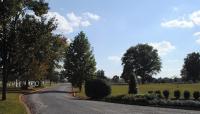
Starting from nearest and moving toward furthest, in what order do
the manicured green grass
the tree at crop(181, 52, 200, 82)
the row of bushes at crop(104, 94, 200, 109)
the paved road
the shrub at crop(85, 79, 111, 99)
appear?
1. the manicured green grass
2. the paved road
3. the row of bushes at crop(104, 94, 200, 109)
4. the shrub at crop(85, 79, 111, 99)
5. the tree at crop(181, 52, 200, 82)

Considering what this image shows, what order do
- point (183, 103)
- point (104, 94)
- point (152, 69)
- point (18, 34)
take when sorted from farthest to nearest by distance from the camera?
1. point (152, 69)
2. point (104, 94)
3. point (18, 34)
4. point (183, 103)

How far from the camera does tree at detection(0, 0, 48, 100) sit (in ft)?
128

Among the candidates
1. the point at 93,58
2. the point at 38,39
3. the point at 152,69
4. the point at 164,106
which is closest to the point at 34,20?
the point at 38,39

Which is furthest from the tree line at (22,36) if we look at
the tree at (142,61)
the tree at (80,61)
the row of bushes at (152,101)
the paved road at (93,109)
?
the tree at (142,61)

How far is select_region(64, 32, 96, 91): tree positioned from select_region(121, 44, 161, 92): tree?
7859 centimetres

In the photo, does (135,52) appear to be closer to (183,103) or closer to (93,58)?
(93,58)

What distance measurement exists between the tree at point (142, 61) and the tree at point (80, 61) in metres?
78.6

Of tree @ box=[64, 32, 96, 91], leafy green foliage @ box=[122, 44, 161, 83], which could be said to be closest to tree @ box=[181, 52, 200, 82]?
leafy green foliage @ box=[122, 44, 161, 83]

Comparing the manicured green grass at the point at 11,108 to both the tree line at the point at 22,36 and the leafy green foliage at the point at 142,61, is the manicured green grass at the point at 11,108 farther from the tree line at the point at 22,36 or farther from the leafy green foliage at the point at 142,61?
the leafy green foliage at the point at 142,61

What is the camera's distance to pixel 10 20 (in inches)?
1577

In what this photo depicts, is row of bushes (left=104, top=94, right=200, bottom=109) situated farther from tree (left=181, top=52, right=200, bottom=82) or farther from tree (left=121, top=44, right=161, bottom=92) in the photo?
tree (left=181, top=52, right=200, bottom=82)

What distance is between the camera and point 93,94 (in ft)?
173

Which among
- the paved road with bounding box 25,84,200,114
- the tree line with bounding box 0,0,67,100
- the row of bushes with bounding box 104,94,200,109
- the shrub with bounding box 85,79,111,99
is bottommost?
the paved road with bounding box 25,84,200,114

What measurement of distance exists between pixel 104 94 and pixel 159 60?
120999 millimetres
